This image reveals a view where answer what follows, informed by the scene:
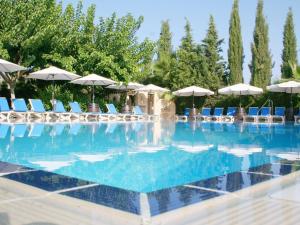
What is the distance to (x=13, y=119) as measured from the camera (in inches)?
684

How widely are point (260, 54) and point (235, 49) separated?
1.81 m

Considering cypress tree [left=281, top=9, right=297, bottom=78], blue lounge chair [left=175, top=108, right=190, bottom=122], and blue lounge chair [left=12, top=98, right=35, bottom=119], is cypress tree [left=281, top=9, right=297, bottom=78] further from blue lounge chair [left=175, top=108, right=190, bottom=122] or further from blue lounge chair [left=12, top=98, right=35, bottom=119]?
blue lounge chair [left=12, top=98, right=35, bottom=119]

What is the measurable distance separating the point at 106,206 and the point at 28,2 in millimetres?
18247

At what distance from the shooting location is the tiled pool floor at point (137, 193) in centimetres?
317

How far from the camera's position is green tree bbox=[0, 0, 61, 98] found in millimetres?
18344

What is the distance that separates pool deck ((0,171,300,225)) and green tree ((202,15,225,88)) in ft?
81.6

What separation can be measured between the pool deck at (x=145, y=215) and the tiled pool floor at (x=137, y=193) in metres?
0.10

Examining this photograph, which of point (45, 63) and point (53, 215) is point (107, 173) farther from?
point (45, 63)

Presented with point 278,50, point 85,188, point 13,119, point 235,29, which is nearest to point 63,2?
point 13,119

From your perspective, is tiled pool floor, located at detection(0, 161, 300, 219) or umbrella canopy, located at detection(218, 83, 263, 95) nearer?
tiled pool floor, located at detection(0, 161, 300, 219)

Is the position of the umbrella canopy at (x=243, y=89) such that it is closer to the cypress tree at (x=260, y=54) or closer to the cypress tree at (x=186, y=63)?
the cypress tree at (x=186, y=63)

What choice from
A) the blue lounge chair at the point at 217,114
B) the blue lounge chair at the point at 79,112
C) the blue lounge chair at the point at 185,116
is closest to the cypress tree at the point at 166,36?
the blue lounge chair at the point at 185,116

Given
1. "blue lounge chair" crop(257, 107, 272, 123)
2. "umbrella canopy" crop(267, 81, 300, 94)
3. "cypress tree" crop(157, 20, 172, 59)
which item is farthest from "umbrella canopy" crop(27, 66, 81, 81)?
"cypress tree" crop(157, 20, 172, 59)

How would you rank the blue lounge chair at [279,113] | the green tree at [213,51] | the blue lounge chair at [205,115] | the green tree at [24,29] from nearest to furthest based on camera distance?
the green tree at [24,29], the blue lounge chair at [279,113], the blue lounge chair at [205,115], the green tree at [213,51]
